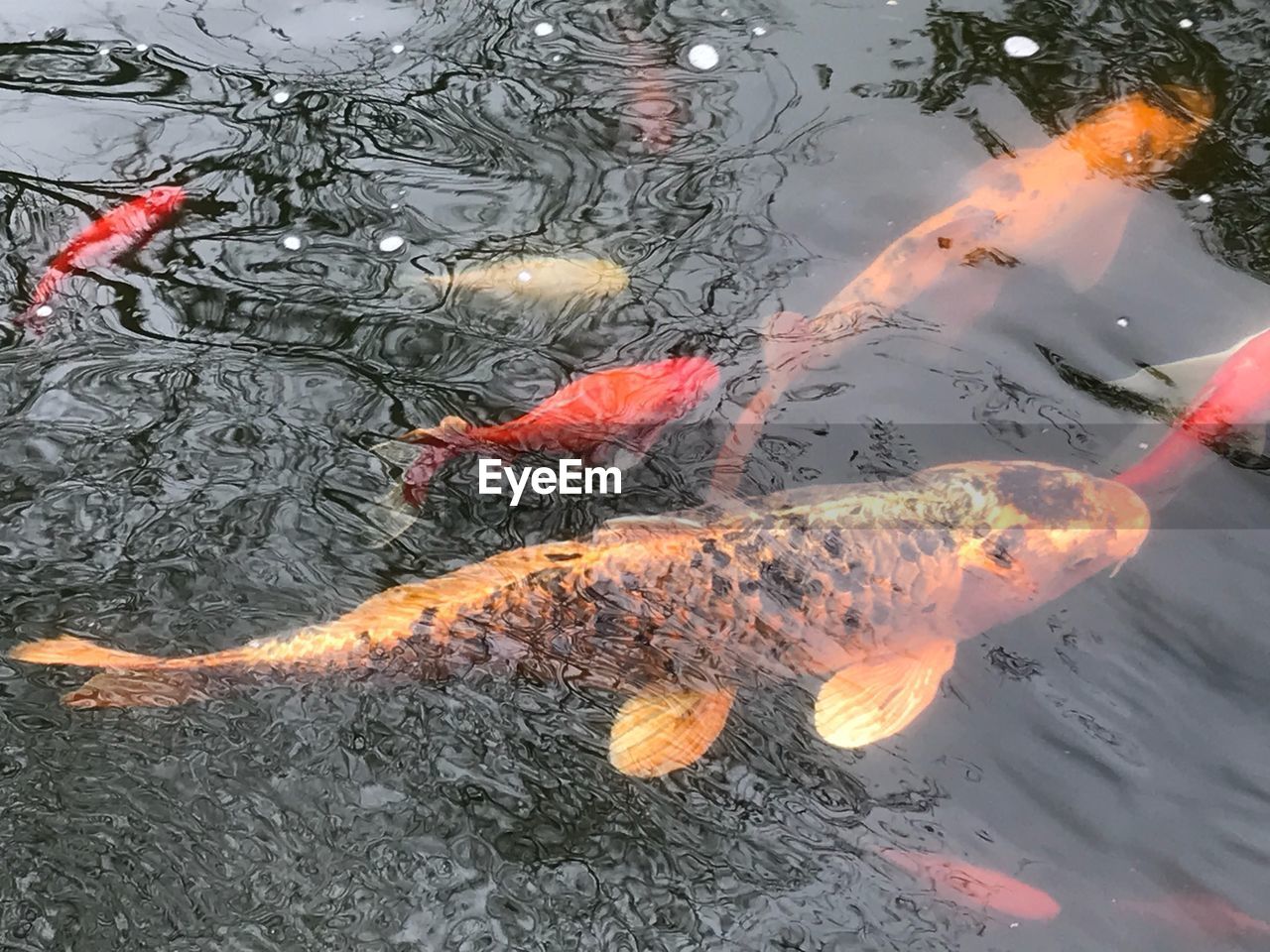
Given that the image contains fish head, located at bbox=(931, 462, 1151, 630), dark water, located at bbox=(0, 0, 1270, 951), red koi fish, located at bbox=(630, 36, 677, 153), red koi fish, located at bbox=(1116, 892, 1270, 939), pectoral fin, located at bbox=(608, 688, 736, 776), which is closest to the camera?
red koi fish, located at bbox=(1116, 892, 1270, 939)

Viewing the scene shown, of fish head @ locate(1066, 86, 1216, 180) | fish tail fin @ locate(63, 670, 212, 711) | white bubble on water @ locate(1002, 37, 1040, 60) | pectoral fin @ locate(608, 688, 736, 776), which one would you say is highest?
white bubble on water @ locate(1002, 37, 1040, 60)

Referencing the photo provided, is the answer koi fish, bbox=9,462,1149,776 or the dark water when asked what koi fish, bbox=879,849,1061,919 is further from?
koi fish, bbox=9,462,1149,776

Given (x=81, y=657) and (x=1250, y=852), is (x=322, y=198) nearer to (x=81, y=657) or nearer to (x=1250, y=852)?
(x=81, y=657)

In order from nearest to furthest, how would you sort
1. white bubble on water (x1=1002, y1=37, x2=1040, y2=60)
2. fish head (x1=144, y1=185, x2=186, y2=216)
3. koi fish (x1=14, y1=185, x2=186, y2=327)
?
koi fish (x1=14, y1=185, x2=186, y2=327), fish head (x1=144, y1=185, x2=186, y2=216), white bubble on water (x1=1002, y1=37, x2=1040, y2=60)

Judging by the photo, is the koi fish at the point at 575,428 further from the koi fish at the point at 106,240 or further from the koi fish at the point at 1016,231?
the koi fish at the point at 106,240

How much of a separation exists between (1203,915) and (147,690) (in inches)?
104

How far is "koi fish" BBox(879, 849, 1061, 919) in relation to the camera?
2.35m

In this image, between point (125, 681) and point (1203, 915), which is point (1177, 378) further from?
point (125, 681)

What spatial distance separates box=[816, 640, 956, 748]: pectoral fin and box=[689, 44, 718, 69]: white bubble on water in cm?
251

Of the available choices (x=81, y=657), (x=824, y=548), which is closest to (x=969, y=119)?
(x=824, y=548)

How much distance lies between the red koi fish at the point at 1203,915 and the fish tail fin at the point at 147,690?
2.35m

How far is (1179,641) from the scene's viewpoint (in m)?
2.63

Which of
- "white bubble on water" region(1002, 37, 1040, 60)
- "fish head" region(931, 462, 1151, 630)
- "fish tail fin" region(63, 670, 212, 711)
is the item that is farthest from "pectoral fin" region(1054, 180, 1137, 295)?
"fish tail fin" region(63, 670, 212, 711)

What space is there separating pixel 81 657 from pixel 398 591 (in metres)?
0.84
